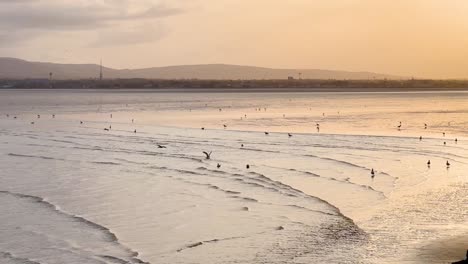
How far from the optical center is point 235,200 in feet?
72.6

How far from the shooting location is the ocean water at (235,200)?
16.0m

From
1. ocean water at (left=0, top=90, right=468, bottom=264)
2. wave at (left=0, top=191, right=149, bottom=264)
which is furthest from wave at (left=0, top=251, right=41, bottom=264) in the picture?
wave at (left=0, top=191, right=149, bottom=264)

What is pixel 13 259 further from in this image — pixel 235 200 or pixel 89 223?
pixel 235 200

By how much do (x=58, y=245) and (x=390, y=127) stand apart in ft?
127

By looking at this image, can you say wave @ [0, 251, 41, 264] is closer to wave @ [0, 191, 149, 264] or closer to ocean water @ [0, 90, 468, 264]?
ocean water @ [0, 90, 468, 264]

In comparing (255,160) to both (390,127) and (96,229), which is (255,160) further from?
(390,127)

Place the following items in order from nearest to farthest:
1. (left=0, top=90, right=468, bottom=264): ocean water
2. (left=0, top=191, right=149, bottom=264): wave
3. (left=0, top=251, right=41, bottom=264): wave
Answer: (left=0, top=251, right=41, bottom=264): wave < (left=0, top=191, right=149, bottom=264): wave < (left=0, top=90, right=468, bottom=264): ocean water

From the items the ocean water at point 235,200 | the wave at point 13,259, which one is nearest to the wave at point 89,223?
the ocean water at point 235,200

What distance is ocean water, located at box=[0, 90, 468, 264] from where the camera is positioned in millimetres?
16031

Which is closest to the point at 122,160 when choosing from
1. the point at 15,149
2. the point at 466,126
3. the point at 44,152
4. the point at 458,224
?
the point at 44,152

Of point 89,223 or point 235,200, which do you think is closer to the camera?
point 89,223

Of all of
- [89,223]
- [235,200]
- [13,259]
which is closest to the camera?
[13,259]

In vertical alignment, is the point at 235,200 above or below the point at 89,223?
above

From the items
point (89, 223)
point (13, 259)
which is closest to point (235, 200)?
point (89, 223)
